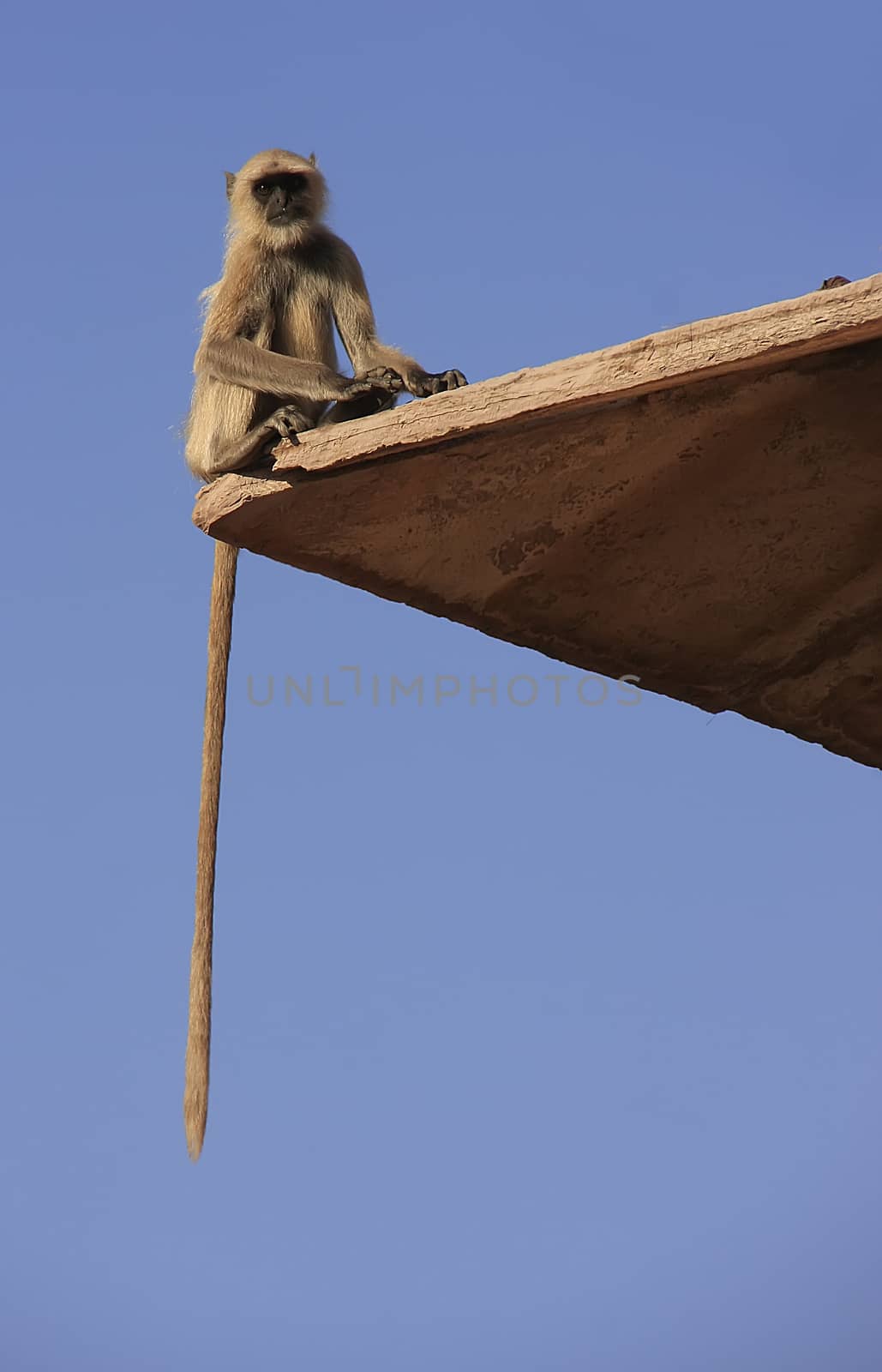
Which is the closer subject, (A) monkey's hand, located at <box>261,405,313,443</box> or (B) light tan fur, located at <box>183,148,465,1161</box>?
(A) monkey's hand, located at <box>261,405,313,443</box>

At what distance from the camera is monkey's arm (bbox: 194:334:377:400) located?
4070mm

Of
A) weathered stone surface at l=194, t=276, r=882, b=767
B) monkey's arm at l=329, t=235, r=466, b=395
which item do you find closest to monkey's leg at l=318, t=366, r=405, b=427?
monkey's arm at l=329, t=235, r=466, b=395

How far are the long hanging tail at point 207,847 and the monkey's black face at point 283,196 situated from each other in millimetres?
996

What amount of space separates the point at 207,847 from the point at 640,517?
2435mm

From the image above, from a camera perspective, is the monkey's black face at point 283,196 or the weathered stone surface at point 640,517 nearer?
the weathered stone surface at point 640,517

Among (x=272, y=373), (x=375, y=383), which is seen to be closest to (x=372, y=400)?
(x=375, y=383)

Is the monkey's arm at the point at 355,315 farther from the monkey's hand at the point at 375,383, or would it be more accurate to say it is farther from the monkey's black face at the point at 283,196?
the monkey's hand at the point at 375,383

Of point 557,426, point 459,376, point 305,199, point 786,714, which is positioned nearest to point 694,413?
point 557,426

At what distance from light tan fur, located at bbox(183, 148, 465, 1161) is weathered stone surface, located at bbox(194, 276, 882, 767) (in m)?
1.14

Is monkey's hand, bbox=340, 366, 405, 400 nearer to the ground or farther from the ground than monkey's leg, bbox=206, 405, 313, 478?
farther from the ground

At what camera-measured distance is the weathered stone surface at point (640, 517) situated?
8.45 feet

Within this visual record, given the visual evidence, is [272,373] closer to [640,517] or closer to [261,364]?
[261,364]

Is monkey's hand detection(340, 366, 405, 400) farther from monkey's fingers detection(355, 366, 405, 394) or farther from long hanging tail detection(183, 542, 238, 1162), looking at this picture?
long hanging tail detection(183, 542, 238, 1162)

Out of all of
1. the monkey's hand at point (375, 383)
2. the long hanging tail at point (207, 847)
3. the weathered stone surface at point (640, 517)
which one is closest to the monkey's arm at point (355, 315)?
the long hanging tail at point (207, 847)
